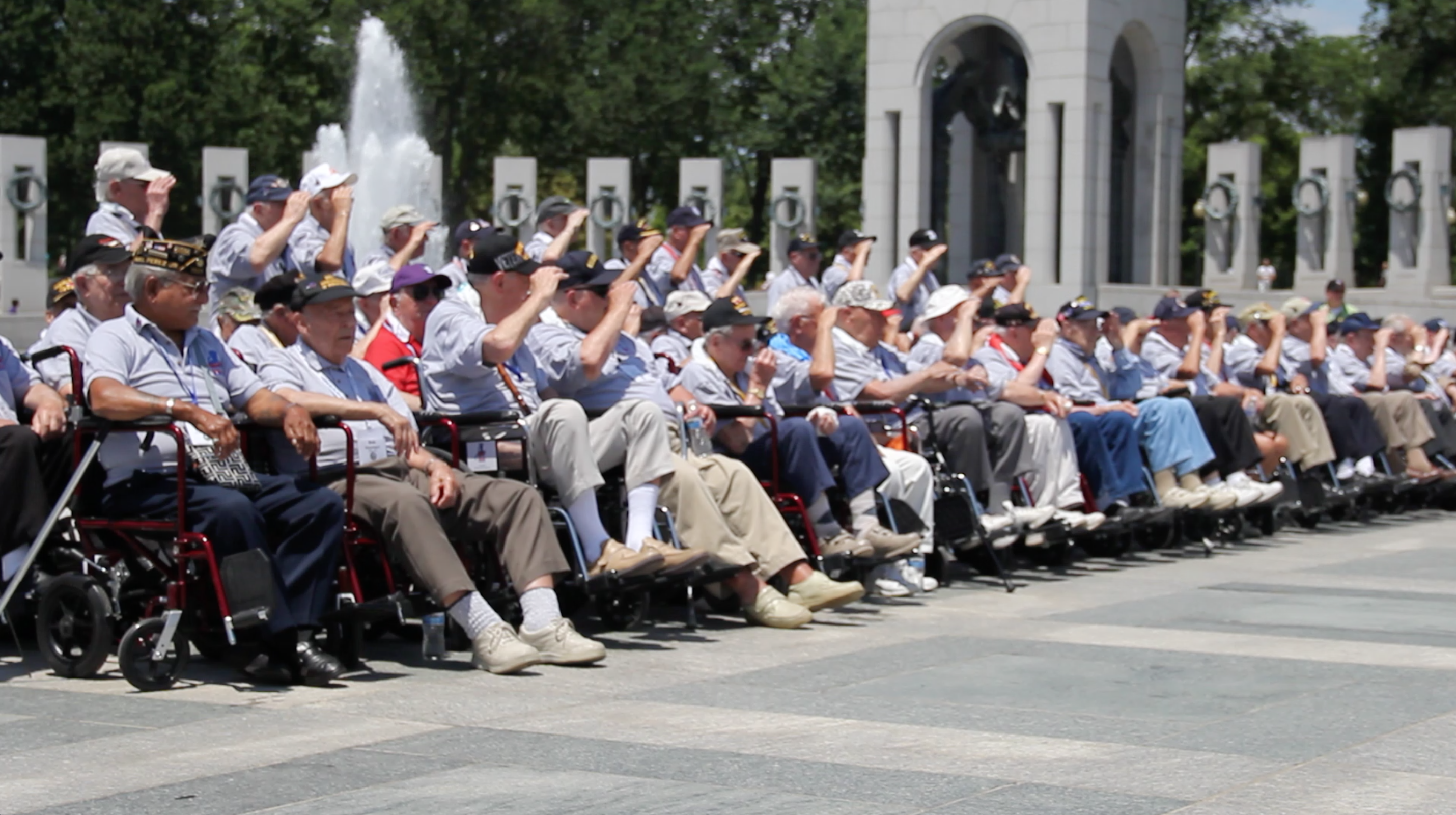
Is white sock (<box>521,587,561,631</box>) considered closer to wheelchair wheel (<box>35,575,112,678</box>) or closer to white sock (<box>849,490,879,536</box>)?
wheelchair wheel (<box>35,575,112,678</box>)

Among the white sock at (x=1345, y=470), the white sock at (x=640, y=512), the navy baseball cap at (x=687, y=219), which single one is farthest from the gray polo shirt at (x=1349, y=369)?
the white sock at (x=640, y=512)

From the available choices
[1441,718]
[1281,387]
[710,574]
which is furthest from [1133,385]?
[1441,718]

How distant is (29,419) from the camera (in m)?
8.34

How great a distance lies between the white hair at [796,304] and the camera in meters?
10.9

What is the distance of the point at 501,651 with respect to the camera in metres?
7.68

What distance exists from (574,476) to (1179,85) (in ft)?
87.3

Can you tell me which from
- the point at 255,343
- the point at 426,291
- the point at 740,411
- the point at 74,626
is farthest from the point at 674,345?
the point at 74,626

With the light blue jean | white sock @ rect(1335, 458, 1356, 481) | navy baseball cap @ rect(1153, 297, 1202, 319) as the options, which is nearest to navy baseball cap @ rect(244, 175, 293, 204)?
the light blue jean

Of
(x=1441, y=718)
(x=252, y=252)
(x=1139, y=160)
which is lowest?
(x=1441, y=718)

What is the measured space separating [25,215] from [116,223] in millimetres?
24530

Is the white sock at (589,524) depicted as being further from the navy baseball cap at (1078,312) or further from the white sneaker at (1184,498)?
the white sneaker at (1184,498)

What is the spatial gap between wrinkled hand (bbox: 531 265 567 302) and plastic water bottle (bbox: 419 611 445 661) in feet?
4.72

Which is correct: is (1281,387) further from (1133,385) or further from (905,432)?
(905,432)

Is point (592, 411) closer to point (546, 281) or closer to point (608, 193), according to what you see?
point (546, 281)
